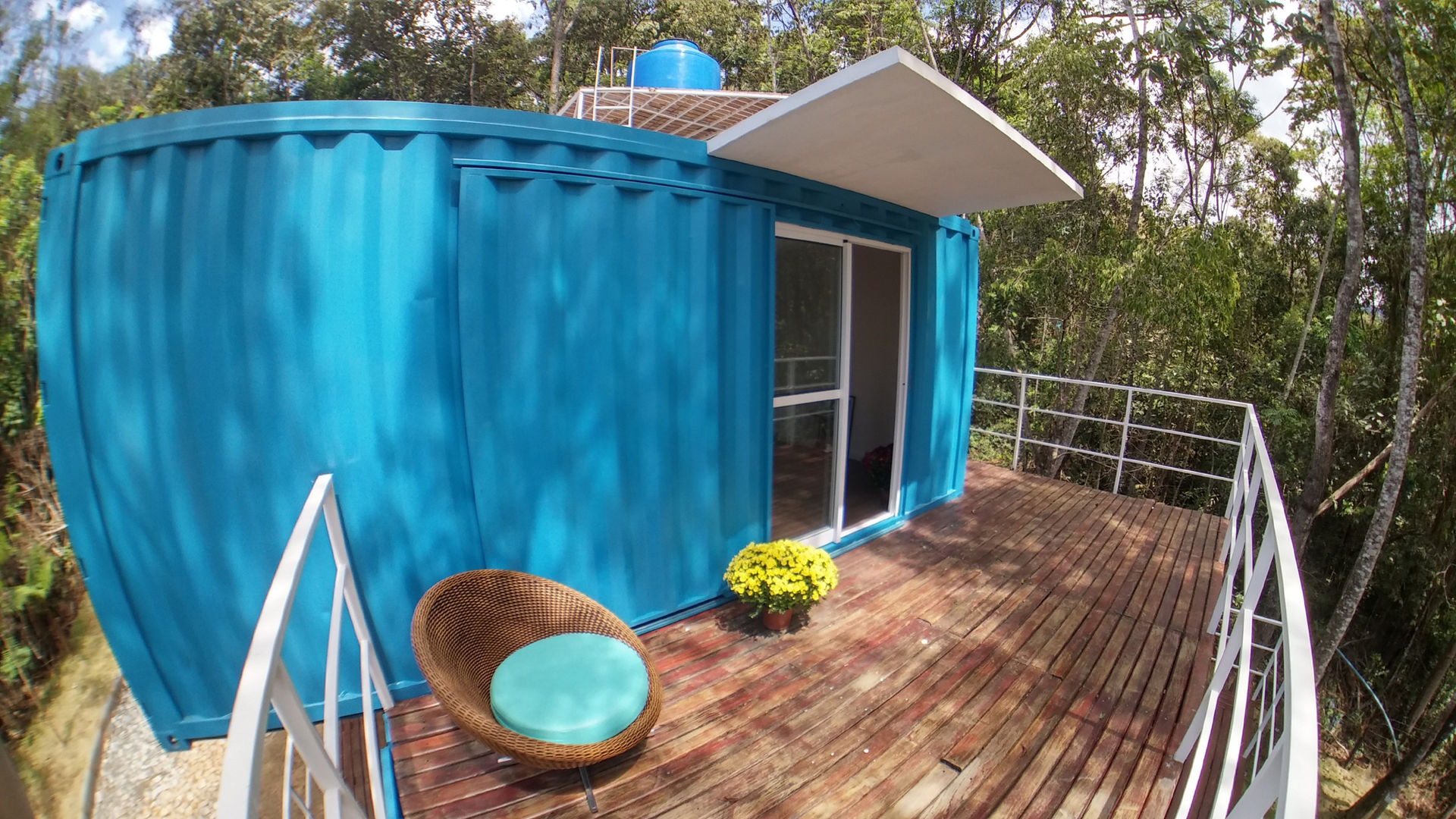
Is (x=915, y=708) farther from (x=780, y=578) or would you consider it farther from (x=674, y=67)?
(x=674, y=67)

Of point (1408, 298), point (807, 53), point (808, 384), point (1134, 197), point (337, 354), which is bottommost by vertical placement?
point (808, 384)

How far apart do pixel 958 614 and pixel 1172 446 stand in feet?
25.5

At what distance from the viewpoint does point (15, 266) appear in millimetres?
5547

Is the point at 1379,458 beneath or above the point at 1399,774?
above

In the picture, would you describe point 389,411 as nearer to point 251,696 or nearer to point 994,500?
point 251,696

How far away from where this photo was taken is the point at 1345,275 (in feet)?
15.6

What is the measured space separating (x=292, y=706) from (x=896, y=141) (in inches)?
106

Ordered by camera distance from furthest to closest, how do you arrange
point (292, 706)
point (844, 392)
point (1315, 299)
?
1. point (1315, 299)
2. point (844, 392)
3. point (292, 706)

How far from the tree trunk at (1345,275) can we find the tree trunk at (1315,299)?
8.09 feet

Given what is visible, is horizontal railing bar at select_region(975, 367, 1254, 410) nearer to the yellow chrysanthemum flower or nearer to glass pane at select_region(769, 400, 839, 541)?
glass pane at select_region(769, 400, 839, 541)

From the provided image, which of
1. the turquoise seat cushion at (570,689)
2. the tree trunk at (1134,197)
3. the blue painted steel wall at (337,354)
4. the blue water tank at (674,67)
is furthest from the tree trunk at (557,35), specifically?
the turquoise seat cushion at (570,689)

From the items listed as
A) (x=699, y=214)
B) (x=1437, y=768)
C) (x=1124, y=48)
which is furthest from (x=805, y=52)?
(x=1437, y=768)

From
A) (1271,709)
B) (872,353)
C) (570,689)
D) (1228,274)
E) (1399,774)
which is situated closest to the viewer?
(1271,709)

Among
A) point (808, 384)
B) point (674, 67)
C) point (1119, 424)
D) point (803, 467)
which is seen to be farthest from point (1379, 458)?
point (674, 67)
